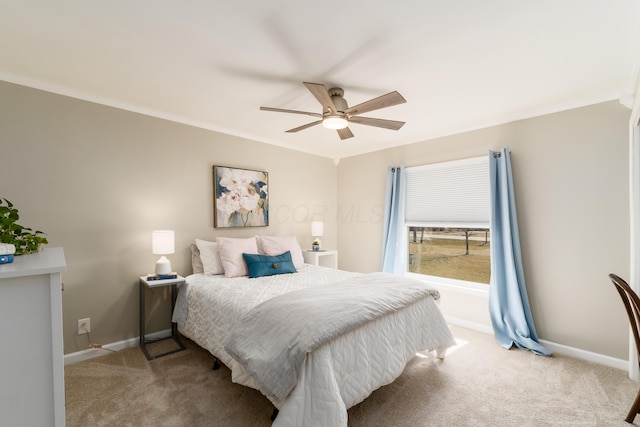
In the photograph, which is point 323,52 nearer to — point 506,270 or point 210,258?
point 210,258

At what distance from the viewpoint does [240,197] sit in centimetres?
366

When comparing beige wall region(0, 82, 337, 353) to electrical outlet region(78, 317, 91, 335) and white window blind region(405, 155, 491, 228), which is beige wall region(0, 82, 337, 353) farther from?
white window blind region(405, 155, 491, 228)

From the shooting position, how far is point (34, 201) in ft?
7.79

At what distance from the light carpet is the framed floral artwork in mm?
1549

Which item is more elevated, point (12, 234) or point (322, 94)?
point (322, 94)

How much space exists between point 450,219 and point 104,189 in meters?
3.83

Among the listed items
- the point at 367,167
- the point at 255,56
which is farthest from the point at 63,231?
the point at 367,167

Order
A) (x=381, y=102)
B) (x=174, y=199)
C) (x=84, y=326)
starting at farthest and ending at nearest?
(x=174, y=199) → (x=84, y=326) → (x=381, y=102)

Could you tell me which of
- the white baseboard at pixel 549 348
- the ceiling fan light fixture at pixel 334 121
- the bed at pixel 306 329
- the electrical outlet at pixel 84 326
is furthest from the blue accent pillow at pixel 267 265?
the ceiling fan light fixture at pixel 334 121

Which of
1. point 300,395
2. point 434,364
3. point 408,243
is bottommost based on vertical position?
point 434,364

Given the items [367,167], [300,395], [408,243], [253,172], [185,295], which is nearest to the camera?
→ [300,395]

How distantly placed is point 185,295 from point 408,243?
9.71 ft

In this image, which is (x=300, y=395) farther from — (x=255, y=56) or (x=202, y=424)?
(x=255, y=56)

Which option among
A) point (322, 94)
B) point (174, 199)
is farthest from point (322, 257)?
point (322, 94)
